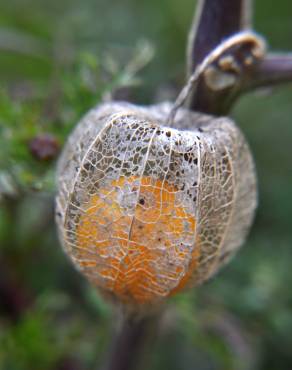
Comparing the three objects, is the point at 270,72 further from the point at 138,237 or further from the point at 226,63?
the point at 138,237

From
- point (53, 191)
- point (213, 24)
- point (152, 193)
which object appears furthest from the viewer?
point (53, 191)

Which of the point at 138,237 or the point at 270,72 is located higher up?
the point at 270,72

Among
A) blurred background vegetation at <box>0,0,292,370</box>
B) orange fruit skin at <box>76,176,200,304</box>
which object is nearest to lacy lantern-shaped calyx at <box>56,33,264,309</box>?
orange fruit skin at <box>76,176,200,304</box>

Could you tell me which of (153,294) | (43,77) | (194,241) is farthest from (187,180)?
(43,77)

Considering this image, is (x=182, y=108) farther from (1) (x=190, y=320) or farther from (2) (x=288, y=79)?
(1) (x=190, y=320)

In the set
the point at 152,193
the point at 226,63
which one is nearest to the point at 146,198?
the point at 152,193

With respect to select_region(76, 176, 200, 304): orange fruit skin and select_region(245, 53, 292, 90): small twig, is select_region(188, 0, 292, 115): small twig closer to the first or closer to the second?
select_region(245, 53, 292, 90): small twig

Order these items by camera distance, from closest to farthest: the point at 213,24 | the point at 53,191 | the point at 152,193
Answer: the point at 152,193, the point at 213,24, the point at 53,191
